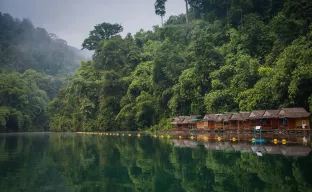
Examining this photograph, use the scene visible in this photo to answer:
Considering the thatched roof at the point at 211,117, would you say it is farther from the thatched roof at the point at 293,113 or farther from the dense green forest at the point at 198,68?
the thatched roof at the point at 293,113

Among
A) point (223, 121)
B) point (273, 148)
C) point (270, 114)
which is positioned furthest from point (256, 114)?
point (273, 148)

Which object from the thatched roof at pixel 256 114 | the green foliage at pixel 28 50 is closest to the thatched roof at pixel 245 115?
the thatched roof at pixel 256 114

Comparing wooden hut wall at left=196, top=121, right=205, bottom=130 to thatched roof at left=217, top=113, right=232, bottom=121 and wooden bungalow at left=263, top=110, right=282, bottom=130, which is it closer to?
thatched roof at left=217, top=113, right=232, bottom=121

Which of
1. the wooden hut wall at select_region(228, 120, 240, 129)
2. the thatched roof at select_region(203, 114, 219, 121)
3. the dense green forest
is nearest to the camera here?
the dense green forest

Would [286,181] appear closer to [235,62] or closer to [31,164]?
[31,164]

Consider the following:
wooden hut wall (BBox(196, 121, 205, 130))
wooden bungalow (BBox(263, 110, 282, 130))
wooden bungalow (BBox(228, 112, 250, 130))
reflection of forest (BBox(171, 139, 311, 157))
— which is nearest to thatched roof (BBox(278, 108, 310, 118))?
wooden bungalow (BBox(263, 110, 282, 130))

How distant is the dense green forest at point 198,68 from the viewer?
106 ft

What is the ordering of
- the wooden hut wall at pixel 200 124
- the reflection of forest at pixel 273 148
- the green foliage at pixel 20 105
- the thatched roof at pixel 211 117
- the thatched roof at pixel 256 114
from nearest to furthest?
the reflection of forest at pixel 273 148 < the thatched roof at pixel 256 114 < the thatched roof at pixel 211 117 < the wooden hut wall at pixel 200 124 < the green foliage at pixel 20 105

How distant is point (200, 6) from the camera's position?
2200 inches

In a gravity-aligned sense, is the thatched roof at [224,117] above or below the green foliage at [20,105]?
below

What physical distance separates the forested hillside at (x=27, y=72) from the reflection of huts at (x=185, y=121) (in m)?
37.2

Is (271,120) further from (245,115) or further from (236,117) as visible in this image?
(236,117)

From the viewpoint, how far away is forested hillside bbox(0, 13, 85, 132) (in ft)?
212

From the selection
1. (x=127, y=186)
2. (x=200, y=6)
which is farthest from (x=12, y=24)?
A: (x=127, y=186)
